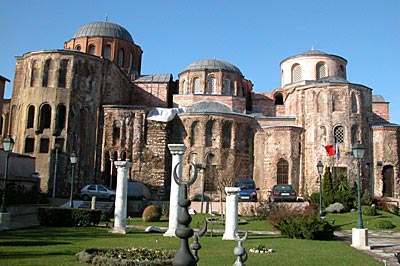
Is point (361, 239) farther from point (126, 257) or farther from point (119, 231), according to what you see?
point (119, 231)

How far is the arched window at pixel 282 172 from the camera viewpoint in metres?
32.0

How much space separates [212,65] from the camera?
129 ft

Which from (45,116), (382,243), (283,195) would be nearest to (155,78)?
(45,116)

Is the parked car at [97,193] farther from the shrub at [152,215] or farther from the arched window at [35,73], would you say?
the arched window at [35,73]

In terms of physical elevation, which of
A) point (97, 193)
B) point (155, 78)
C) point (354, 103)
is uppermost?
point (155, 78)

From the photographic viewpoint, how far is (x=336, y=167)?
31.1 m

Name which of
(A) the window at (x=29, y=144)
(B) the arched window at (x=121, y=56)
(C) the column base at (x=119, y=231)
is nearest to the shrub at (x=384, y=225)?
(C) the column base at (x=119, y=231)

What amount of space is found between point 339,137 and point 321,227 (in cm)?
1854

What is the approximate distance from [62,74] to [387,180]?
1016 inches

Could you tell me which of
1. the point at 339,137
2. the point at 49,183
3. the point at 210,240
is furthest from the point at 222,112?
the point at 210,240

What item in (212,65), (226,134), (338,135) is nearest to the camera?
(338,135)

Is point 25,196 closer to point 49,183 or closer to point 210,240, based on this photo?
point 49,183

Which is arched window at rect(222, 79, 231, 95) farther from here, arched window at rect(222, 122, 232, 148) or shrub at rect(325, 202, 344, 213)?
shrub at rect(325, 202, 344, 213)

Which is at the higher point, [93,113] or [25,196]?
[93,113]
